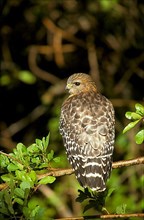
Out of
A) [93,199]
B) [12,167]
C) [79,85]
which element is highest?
[79,85]

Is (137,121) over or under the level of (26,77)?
under

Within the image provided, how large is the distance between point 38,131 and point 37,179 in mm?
5267

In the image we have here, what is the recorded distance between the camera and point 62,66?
902cm

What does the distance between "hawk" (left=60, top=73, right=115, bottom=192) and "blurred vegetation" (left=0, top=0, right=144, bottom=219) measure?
2.55 meters

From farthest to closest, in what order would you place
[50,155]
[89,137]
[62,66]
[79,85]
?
[62,66]
[79,85]
[89,137]
[50,155]

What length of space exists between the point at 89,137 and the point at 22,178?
1.13 metres

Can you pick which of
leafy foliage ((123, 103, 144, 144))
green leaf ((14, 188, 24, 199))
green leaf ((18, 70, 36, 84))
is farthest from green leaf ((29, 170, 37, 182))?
green leaf ((18, 70, 36, 84))

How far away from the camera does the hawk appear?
194 inches

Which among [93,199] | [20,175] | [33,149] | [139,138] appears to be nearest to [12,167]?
[20,175]

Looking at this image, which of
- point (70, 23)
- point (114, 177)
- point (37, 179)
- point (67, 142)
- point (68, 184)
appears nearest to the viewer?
point (37, 179)

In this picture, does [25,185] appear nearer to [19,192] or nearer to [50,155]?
[19,192]

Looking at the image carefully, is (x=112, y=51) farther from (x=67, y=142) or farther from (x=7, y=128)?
(x=67, y=142)

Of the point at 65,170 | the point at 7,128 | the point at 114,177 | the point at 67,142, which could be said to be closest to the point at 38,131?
the point at 7,128

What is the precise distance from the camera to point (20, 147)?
14.4ft
